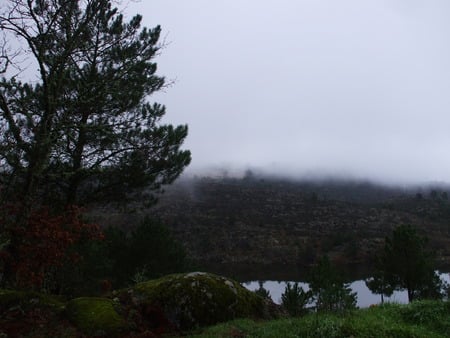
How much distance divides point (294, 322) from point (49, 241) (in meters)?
5.71

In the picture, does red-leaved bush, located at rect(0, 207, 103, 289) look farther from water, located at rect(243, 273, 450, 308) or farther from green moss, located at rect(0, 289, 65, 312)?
water, located at rect(243, 273, 450, 308)

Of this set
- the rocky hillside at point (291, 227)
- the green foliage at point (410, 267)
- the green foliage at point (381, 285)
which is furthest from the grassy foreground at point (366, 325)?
the rocky hillside at point (291, 227)

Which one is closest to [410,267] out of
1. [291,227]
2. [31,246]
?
[31,246]

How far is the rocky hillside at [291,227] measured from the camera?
105 metres

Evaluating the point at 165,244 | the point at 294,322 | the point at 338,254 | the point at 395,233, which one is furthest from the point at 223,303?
the point at 338,254

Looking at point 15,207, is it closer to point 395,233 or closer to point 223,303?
point 223,303

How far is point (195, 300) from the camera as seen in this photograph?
9773 millimetres

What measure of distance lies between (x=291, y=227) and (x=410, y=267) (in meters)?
115

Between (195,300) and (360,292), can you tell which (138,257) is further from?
(360,292)

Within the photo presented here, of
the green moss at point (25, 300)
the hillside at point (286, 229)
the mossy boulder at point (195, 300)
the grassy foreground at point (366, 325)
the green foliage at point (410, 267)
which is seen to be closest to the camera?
the grassy foreground at point (366, 325)

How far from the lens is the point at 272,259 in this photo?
4353 inches

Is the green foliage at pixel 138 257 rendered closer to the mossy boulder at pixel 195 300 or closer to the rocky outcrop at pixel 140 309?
the mossy boulder at pixel 195 300

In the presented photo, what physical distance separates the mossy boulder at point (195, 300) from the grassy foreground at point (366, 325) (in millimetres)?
928

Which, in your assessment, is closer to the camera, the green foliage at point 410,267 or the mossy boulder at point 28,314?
the mossy boulder at point 28,314
